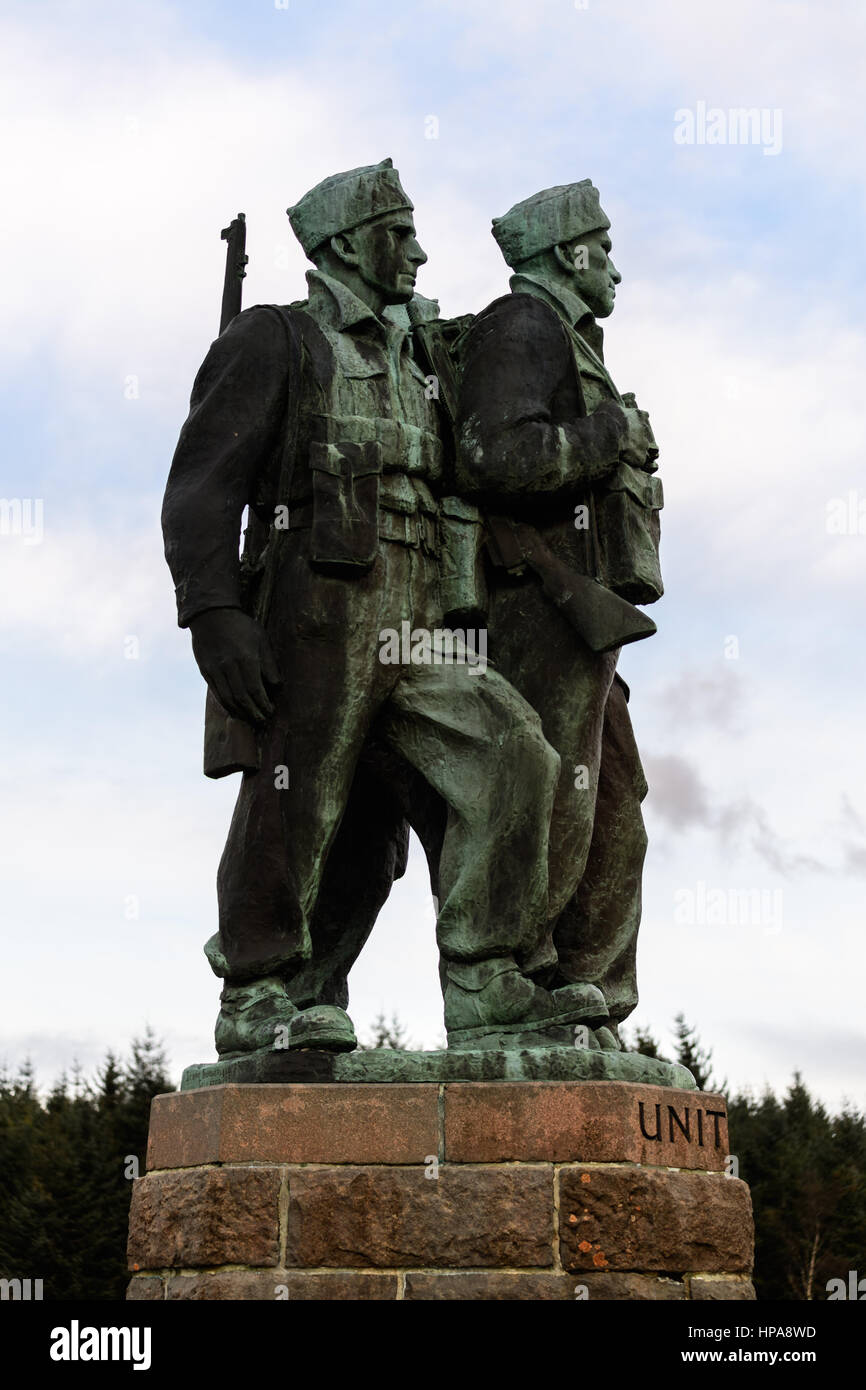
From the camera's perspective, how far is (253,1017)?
7.95 meters

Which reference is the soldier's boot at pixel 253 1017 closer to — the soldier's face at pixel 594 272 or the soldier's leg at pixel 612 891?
the soldier's leg at pixel 612 891

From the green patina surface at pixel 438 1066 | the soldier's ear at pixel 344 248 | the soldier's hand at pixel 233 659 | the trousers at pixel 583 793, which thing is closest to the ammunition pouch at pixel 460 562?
the trousers at pixel 583 793

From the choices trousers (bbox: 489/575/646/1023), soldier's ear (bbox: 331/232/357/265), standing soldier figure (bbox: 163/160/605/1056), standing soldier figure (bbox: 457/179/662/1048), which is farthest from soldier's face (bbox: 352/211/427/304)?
trousers (bbox: 489/575/646/1023)

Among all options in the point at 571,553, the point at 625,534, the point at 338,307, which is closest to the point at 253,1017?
the point at 571,553

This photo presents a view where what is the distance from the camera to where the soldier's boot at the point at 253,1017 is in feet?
25.7

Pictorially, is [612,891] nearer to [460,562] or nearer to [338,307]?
[460,562]

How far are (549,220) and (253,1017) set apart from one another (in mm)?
3614

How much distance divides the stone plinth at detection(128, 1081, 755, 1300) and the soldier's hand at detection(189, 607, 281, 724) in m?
1.46

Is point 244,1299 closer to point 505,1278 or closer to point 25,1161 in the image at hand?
point 505,1278

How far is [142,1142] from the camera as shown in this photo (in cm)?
2850

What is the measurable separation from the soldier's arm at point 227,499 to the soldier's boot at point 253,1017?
102 centimetres

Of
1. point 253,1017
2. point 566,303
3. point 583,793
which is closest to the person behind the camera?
point 253,1017

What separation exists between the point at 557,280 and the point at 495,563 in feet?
4.41
